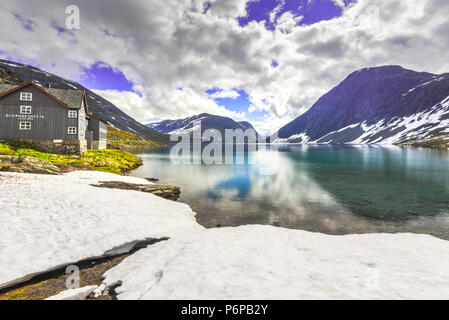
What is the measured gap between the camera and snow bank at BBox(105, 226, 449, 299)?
576cm

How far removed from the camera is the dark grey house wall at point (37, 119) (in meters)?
35.5

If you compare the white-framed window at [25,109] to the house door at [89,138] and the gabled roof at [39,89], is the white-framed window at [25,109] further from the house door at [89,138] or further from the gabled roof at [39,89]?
the house door at [89,138]

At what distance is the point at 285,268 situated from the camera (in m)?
7.21

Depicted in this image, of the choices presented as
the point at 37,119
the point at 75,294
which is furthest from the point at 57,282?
the point at 37,119

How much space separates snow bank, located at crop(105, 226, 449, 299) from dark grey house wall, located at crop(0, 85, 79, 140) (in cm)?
4062

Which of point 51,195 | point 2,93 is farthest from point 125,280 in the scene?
point 2,93

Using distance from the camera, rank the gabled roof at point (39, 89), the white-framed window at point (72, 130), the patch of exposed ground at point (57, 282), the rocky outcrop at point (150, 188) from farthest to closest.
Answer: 1. the white-framed window at point (72, 130)
2. the gabled roof at point (39, 89)
3. the rocky outcrop at point (150, 188)
4. the patch of exposed ground at point (57, 282)

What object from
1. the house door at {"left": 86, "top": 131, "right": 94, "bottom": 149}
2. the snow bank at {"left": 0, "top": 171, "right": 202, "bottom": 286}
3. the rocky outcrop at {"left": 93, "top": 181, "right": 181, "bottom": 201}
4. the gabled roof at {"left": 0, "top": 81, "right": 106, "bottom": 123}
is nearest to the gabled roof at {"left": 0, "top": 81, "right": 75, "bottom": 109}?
the gabled roof at {"left": 0, "top": 81, "right": 106, "bottom": 123}

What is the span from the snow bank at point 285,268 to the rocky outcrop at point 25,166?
2054 cm

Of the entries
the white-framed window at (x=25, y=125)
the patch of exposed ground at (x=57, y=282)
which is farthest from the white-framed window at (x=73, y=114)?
the patch of exposed ground at (x=57, y=282)

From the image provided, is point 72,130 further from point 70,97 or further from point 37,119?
point 70,97

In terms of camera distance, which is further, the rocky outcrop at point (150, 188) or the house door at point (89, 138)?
the house door at point (89, 138)

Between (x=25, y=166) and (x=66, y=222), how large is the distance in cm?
1668

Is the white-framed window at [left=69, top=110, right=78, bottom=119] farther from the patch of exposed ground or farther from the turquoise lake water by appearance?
the patch of exposed ground
